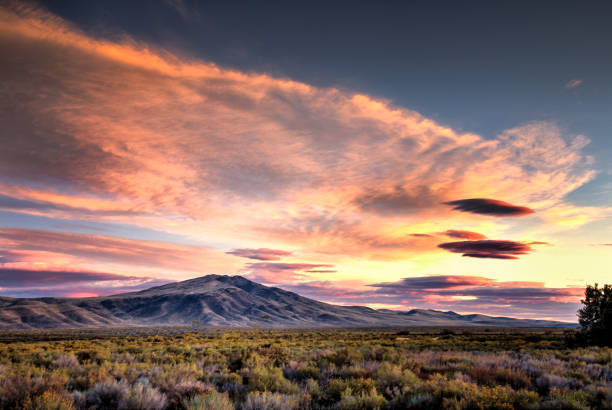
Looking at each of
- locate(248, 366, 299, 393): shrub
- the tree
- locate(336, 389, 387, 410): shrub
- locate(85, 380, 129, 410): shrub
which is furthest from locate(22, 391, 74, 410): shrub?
the tree

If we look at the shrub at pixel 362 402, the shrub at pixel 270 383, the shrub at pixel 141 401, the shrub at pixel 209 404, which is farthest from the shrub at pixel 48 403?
the shrub at pixel 362 402

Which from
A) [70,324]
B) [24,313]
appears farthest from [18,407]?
[24,313]

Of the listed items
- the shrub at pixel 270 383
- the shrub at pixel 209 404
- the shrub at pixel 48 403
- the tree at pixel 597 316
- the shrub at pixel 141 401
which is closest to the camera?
the shrub at pixel 48 403

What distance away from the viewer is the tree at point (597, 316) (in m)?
25.4

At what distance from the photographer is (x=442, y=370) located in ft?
37.2

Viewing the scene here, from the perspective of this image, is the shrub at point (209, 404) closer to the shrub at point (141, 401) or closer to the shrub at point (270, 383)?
the shrub at point (141, 401)

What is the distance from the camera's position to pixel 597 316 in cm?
2609

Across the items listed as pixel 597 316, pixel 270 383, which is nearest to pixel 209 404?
pixel 270 383

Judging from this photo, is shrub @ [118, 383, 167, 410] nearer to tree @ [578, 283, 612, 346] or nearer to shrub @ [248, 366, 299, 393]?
shrub @ [248, 366, 299, 393]

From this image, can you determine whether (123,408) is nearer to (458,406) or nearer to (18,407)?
(18,407)

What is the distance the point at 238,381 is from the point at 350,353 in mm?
5808

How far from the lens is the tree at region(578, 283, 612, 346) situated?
2536cm

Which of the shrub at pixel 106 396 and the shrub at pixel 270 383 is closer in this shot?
the shrub at pixel 106 396

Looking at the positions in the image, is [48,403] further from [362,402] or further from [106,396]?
[362,402]
